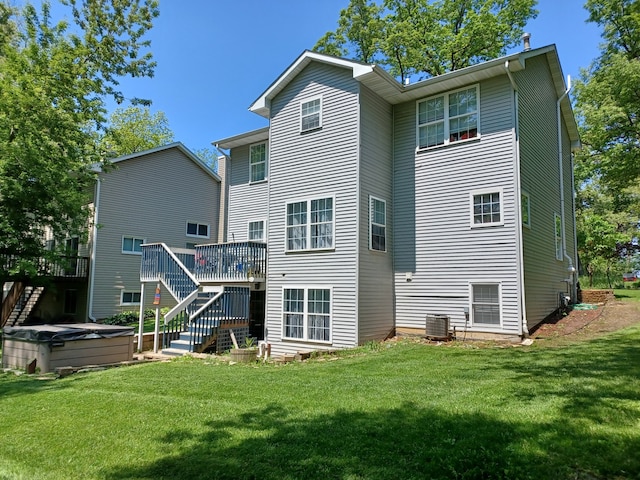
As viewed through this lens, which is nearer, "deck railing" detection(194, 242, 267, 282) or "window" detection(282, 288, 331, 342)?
"window" detection(282, 288, 331, 342)

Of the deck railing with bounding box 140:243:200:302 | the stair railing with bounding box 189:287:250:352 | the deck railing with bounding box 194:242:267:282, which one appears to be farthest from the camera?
the deck railing with bounding box 140:243:200:302

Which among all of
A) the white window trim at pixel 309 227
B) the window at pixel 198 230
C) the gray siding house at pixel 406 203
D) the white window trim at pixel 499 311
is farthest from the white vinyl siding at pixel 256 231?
the white window trim at pixel 499 311

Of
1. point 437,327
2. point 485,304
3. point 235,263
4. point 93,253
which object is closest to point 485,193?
point 485,304

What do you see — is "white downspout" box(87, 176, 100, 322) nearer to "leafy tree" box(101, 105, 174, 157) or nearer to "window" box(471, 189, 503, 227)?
"window" box(471, 189, 503, 227)

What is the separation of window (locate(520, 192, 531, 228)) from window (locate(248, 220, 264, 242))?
372 inches

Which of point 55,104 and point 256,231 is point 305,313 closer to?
point 256,231

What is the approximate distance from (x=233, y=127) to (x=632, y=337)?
36.9m

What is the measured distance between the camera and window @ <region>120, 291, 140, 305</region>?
66.2 ft

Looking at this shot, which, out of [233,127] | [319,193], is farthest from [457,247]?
[233,127]

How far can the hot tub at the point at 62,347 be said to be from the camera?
980 centimetres

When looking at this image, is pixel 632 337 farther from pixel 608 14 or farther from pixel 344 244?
pixel 608 14

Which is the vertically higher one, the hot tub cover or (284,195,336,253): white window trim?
(284,195,336,253): white window trim

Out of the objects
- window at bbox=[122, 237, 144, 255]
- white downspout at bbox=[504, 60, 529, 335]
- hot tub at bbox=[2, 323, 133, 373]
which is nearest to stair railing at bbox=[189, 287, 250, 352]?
hot tub at bbox=[2, 323, 133, 373]

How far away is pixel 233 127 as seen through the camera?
40.2 metres
